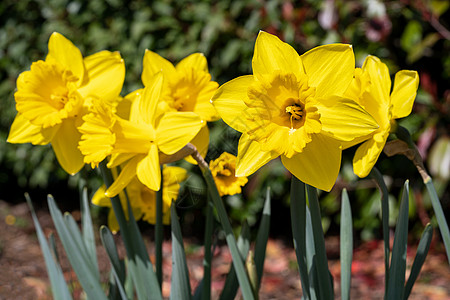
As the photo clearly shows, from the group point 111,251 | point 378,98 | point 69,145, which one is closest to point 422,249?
point 378,98

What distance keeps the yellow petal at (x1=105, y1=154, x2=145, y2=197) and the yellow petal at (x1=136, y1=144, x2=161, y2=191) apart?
0.02 m

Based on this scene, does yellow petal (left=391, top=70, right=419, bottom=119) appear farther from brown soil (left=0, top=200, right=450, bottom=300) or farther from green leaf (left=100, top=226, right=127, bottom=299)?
brown soil (left=0, top=200, right=450, bottom=300)

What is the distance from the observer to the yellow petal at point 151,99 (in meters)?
0.95

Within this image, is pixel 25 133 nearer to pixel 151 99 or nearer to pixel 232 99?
pixel 151 99

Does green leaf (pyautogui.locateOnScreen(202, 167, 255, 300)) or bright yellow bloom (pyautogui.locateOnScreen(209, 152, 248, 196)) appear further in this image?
bright yellow bloom (pyautogui.locateOnScreen(209, 152, 248, 196))

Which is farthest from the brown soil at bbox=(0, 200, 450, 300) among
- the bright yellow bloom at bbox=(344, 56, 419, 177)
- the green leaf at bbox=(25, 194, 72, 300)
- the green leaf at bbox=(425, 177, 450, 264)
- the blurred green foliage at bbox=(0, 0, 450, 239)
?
the bright yellow bloom at bbox=(344, 56, 419, 177)

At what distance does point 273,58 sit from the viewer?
0.79m

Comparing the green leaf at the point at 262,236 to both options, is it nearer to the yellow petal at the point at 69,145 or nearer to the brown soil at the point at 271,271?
the yellow petal at the point at 69,145

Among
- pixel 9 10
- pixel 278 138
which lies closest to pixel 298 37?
pixel 278 138

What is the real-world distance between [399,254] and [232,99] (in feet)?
1.36

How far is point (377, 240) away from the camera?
2764 millimetres

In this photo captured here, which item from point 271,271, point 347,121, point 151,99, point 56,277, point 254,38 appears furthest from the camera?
point 271,271

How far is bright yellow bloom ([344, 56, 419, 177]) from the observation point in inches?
31.8

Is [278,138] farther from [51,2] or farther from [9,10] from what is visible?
[9,10]
